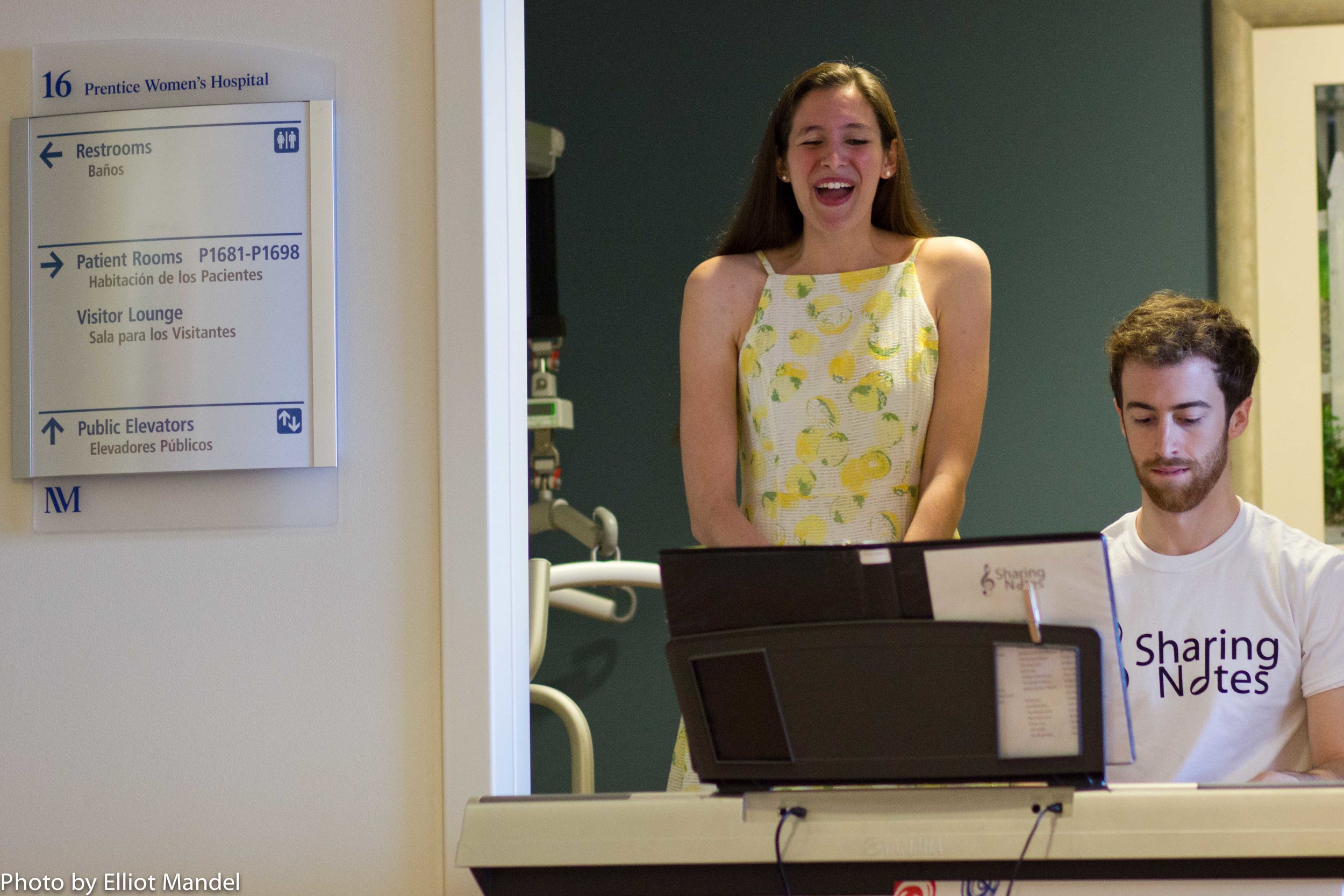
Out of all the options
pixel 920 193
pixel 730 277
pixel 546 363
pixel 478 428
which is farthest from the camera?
pixel 920 193

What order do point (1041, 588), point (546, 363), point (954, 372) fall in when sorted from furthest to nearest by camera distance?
point (546, 363) < point (954, 372) < point (1041, 588)

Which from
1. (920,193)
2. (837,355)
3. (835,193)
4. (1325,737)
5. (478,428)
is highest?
(920,193)

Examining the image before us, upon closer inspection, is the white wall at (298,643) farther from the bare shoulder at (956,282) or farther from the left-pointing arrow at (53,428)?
the bare shoulder at (956,282)

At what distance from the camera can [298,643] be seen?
144cm

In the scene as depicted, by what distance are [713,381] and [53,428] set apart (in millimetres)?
847

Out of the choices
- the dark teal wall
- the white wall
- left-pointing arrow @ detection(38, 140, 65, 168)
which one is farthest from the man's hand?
left-pointing arrow @ detection(38, 140, 65, 168)

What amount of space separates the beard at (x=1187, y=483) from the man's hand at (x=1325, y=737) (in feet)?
0.97

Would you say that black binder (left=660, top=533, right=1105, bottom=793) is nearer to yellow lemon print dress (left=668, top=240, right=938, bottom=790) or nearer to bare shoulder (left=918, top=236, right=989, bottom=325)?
yellow lemon print dress (left=668, top=240, right=938, bottom=790)

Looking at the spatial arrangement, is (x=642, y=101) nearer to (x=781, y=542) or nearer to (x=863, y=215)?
(x=863, y=215)

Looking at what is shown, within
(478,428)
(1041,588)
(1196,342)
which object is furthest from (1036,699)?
(1196,342)

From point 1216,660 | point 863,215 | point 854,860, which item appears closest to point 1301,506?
point 1216,660

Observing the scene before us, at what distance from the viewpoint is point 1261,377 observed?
2895 millimetres

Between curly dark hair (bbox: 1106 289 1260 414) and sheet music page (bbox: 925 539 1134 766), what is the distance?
0.81 metres

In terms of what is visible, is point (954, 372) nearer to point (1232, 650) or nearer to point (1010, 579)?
point (1232, 650)
